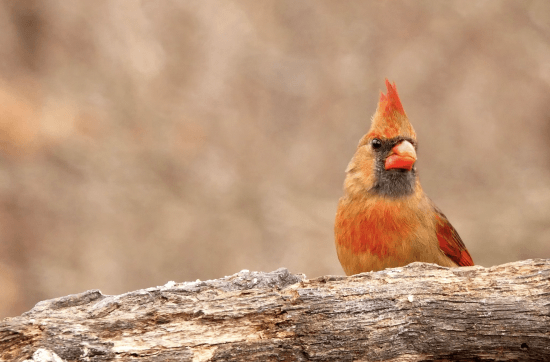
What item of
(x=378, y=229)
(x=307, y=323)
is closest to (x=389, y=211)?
(x=378, y=229)

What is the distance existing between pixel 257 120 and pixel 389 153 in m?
2.68

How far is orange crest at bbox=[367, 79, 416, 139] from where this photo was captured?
279cm

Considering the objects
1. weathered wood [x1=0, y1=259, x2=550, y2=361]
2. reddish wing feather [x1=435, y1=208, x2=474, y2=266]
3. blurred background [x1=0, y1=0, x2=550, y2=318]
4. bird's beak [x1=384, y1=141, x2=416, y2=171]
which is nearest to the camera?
weathered wood [x1=0, y1=259, x2=550, y2=361]

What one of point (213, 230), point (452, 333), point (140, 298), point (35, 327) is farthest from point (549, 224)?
point (35, 327)

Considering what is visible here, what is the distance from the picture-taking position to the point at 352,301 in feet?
6.70

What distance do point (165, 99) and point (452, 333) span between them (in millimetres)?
3821

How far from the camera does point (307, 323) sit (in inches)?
78.2

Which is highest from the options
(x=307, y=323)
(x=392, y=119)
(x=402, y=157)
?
(x=392, y=119)

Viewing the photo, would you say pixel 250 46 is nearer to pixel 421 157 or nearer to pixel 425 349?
pixel 421 157

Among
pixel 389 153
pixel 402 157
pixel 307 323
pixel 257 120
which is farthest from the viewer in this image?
pixel 257 120

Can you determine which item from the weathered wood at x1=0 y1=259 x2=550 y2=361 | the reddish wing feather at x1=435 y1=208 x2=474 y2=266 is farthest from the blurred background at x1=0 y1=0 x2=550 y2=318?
the weathered wood at x1=0 y1=259 x2=550 y2=361

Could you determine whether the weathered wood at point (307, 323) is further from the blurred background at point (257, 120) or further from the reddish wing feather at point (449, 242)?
the blurred background at point (257, 120)

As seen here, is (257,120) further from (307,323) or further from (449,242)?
(307,323)

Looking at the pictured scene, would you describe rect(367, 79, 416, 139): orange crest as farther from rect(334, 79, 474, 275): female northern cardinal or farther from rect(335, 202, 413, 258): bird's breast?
rect(335, 202, 413, 258): bird's breast
